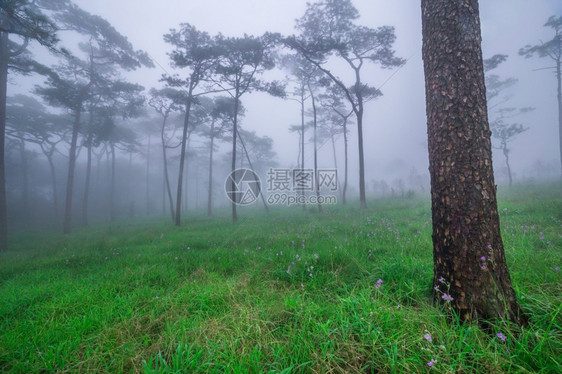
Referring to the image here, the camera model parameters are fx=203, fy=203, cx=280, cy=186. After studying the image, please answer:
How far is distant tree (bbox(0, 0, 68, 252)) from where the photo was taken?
6574 millimetres

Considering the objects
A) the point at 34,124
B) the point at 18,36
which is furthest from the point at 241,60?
the point at 34,124

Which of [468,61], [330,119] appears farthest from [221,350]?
[330,119]

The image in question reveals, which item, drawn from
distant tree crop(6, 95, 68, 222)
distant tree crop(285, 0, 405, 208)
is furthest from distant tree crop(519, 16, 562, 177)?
distant tree crop(6, 95, 68, 222)

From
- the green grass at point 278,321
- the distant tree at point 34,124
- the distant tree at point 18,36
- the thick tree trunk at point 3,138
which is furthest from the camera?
the distant tree at point 34,124

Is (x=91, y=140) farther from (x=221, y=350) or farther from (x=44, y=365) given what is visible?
(x=221, y=350)

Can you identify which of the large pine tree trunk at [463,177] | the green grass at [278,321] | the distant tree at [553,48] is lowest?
the green grass at [278,321]

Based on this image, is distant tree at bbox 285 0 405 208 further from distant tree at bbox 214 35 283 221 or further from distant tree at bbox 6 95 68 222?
distant tree at bbox 6 95 68 222

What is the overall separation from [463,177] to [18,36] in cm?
1666

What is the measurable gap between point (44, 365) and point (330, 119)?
876 inches

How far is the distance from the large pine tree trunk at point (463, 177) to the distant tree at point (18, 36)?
11091 mm

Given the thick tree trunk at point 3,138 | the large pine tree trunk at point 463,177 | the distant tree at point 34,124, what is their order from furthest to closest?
the distant tree at point 34,124
the thick tree trunk at point 3,138
the large pine tree trunk at point 463,177

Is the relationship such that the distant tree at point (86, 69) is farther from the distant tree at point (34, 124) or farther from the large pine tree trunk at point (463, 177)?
the large pine tree trunk at point (463, 177)

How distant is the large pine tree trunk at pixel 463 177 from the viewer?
1.77 m

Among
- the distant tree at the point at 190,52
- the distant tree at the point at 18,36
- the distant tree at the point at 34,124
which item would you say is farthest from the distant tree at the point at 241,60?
the distant tree at the point at 34,124
